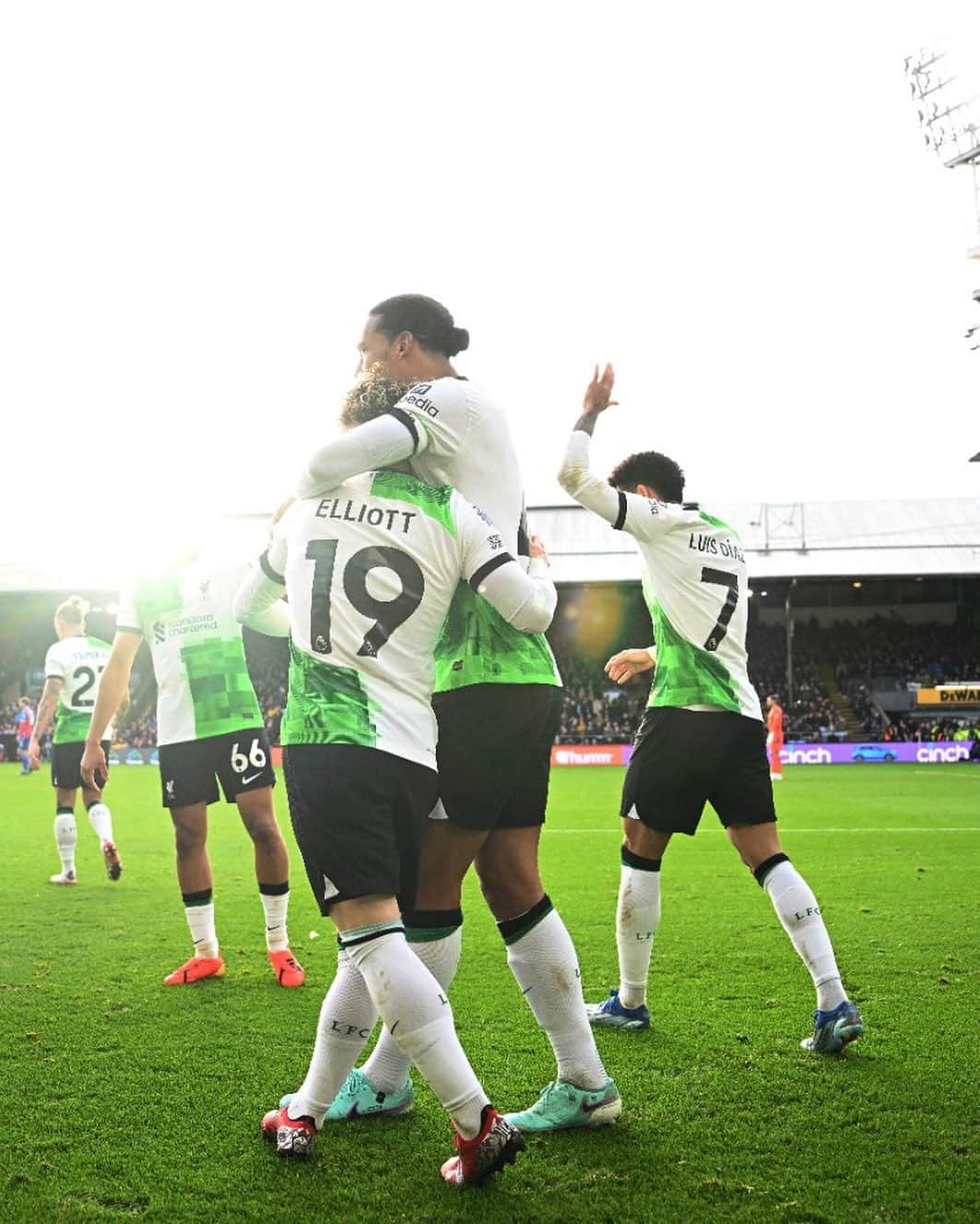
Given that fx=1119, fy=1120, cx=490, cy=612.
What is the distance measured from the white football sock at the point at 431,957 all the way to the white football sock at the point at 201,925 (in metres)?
A: 2.26

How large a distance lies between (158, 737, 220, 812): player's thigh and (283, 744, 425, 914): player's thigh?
3.03 m

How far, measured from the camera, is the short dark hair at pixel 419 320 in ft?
10.6

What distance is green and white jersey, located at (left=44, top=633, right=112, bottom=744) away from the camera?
967 centimetres

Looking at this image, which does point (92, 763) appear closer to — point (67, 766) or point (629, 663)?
point (629, 663)

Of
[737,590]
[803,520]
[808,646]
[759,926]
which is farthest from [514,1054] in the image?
[808,646]

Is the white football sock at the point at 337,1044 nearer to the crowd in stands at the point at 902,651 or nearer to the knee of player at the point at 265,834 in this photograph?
the knee of player at the point at 265,834

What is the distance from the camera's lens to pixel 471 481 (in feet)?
10.6

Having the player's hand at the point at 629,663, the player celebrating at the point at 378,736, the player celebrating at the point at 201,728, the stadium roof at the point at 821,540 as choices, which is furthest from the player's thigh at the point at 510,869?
the stadium roof at the point at 821,540

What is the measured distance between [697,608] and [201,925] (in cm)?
296

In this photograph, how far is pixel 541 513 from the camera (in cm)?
4253

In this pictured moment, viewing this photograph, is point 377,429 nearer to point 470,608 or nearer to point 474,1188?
point 470,608

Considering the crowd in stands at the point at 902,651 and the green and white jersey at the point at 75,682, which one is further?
the crowd in stands at the point at 902,651

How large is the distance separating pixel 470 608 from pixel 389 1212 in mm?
1565

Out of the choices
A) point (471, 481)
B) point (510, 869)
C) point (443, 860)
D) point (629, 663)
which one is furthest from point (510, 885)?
point (629, 663)
